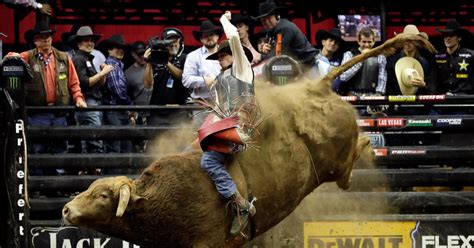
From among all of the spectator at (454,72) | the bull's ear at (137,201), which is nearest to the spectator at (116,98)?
the bull's ear at (137,201)

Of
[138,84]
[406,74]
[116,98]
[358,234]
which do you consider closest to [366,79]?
[406,74]

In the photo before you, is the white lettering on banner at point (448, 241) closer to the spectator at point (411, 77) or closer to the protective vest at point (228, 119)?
the spectator at point (411, 77)

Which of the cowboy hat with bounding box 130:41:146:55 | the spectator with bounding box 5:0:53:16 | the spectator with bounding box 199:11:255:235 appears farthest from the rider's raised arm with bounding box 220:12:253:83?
the spectator with bounding box 5:0:53:16

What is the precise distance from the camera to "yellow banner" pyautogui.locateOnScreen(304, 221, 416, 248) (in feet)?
26.5

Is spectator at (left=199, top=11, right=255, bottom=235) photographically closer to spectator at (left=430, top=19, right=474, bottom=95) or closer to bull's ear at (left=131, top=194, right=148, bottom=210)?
bull's ear at (left=131, top=194, right=148, bottom=210)

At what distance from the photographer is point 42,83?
8633 mm

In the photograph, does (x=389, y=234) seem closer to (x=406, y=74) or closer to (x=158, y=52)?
(x=406, y=74)

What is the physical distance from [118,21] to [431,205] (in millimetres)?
5509

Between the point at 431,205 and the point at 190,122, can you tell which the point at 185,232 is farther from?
the point at 431,205

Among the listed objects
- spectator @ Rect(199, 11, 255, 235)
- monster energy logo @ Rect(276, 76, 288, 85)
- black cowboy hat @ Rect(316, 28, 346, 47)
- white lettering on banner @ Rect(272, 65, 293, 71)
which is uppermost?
black cowboy hat @ Rect(316, 28, 346, 47)

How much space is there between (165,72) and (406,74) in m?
2.19

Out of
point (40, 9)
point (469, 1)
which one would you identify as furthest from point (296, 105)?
point (469, 1)

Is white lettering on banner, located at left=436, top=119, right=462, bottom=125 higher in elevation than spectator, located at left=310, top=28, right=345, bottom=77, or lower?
lower

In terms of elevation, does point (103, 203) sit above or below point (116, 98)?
below
